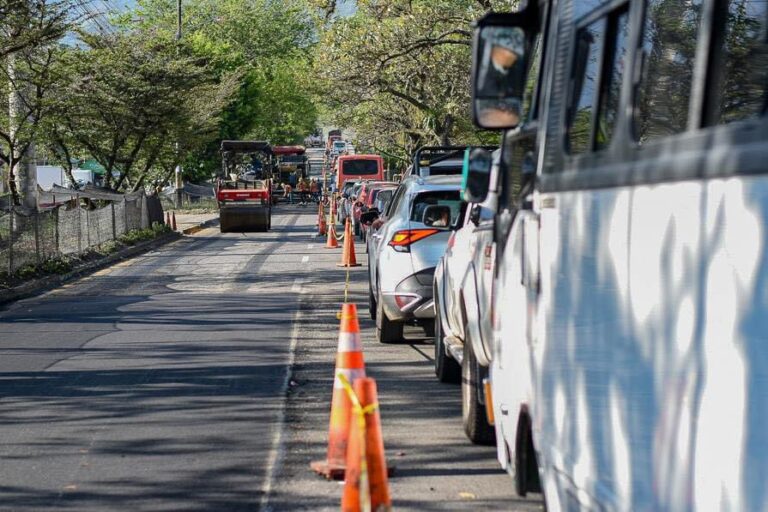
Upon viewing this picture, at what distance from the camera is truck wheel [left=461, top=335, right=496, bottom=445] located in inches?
315

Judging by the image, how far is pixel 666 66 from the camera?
206 inches

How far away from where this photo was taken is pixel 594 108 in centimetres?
484

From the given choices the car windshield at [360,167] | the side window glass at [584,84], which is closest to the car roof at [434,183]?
the side window glass at [584,84]

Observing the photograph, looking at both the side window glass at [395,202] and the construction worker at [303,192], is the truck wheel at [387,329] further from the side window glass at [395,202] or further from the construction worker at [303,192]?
the construction worker at [303,192]

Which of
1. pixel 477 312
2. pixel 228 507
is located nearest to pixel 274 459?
pixel 228 507

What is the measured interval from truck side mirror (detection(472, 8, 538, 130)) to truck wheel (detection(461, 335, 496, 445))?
2.60 metres

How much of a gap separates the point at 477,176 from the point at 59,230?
20280 millimetres

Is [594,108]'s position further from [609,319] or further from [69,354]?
[69,354]

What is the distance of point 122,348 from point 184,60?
29376 millimetres

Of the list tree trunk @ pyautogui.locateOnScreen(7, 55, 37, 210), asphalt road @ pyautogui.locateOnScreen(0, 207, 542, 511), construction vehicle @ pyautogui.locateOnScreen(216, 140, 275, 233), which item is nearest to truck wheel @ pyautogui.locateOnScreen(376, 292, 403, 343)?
asphalt road @ pyautogui.locateOnScreen(0, 207, 542, 511)

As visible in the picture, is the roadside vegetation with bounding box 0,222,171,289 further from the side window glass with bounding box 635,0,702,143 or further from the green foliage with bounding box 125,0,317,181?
the green foliage with bounding box 125,0,317,181

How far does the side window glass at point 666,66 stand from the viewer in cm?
464

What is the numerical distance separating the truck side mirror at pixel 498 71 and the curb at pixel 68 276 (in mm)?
14758

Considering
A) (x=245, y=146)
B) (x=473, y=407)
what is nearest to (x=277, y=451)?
(x=473, y=407)
